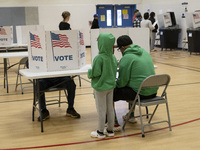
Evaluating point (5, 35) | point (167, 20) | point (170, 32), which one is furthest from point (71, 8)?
point (5, 35)

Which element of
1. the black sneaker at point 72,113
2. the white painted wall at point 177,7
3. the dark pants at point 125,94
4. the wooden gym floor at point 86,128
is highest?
the white painted wall at point 177,7

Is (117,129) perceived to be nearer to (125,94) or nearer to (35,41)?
(125,94)

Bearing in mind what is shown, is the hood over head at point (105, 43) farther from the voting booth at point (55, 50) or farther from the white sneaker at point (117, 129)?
the white sneaker at point (117, 129)

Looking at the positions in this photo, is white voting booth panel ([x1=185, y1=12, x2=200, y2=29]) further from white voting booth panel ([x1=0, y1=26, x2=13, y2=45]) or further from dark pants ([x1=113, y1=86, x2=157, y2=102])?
dark pants ([x1=113, y1=86, x2=157, y2=102])

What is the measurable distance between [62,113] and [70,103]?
30cm

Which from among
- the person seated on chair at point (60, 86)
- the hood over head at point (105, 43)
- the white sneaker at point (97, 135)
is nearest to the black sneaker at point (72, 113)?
the person seated on chair at point (60, 86)

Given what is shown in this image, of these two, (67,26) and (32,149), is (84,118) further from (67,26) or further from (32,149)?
(67,26)

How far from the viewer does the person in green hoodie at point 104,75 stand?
3.10 m

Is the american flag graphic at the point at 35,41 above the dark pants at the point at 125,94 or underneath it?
above

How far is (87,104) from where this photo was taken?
480 centimetres

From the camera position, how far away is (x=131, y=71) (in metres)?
3.35

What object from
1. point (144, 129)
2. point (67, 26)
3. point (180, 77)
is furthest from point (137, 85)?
point (180, 77)

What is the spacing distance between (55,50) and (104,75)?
957mm

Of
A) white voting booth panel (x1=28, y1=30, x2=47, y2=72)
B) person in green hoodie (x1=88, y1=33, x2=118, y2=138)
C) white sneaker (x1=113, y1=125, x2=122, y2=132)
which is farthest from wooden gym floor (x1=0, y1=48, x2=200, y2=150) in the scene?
white voting booth panel (x1=28, y1=30, x2=47, y2=72)
